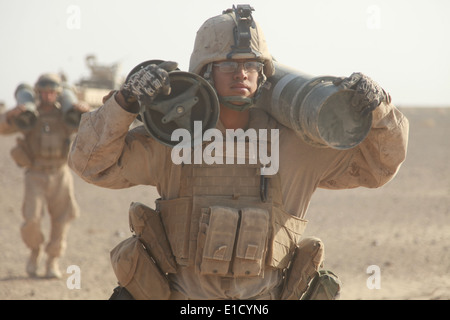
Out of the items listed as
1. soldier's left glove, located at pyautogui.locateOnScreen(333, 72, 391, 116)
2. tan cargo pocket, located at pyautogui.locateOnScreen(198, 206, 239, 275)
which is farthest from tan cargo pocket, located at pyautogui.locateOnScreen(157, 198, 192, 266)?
soldier's left glove, located at pyautogui.locateOnScreen(333, 72, 391, 116)

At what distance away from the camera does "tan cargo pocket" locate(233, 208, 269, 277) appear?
4.04 m

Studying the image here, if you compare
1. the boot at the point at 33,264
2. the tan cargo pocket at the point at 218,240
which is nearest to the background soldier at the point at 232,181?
the tan cargo pocket at the point at 218,240

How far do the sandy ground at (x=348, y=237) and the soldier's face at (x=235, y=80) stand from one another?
518cm

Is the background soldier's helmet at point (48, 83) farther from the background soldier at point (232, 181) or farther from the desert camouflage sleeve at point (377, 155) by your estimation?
the desert camouflage sleeve at point (377, 155)

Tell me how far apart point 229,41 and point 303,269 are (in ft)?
4.29

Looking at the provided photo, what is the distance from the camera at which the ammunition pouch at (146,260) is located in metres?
4.16

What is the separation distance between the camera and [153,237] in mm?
4203

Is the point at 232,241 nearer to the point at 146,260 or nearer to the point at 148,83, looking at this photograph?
the point at 146,260

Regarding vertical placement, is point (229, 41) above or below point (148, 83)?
above

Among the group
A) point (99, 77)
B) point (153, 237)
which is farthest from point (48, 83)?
point (99, 77)

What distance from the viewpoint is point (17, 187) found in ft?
55.7
